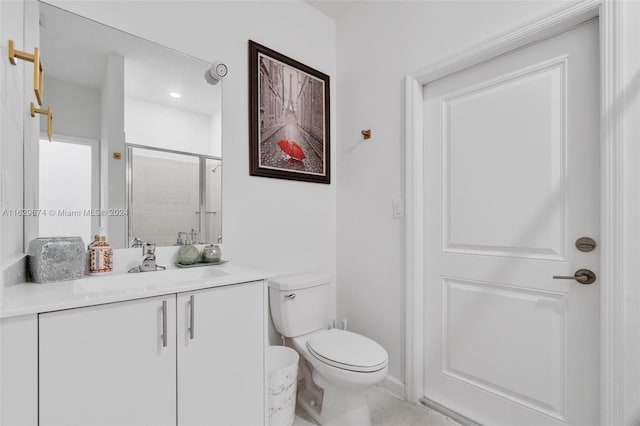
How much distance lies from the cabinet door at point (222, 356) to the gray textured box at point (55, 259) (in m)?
0.48

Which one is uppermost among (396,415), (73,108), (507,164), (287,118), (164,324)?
(287,118)

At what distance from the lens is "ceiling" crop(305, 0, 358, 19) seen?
2180 mm

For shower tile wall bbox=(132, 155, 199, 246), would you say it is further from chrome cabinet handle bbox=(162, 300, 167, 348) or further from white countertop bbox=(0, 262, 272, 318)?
chrome cabinet handle bbox=(162, 300, 167, 348)

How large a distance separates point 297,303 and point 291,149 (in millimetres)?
990

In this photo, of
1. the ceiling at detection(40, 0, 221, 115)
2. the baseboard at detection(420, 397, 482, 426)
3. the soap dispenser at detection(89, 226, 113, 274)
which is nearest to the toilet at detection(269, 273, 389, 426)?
the baseboard at detection(420, 397, 482, 426)

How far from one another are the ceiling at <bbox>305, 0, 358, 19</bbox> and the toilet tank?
1.89 m

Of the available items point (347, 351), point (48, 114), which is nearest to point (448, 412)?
point (347, 351)

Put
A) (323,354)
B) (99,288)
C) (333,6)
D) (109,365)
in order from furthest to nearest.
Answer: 1. (333,6)
2. (323,354)
3. (99,288)
4. (109,365)

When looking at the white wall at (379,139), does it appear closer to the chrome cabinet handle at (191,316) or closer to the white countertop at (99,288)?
the white countertop at (99,288)

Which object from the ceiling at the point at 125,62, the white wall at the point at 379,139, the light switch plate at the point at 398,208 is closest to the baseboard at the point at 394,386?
the white wall at the point at 379,139

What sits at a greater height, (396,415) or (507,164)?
(507,164)

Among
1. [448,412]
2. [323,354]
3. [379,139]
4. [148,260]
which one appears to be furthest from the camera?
[379,139]

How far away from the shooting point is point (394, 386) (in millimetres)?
1939

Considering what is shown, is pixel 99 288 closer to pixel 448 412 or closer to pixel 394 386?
pixel 394 386
